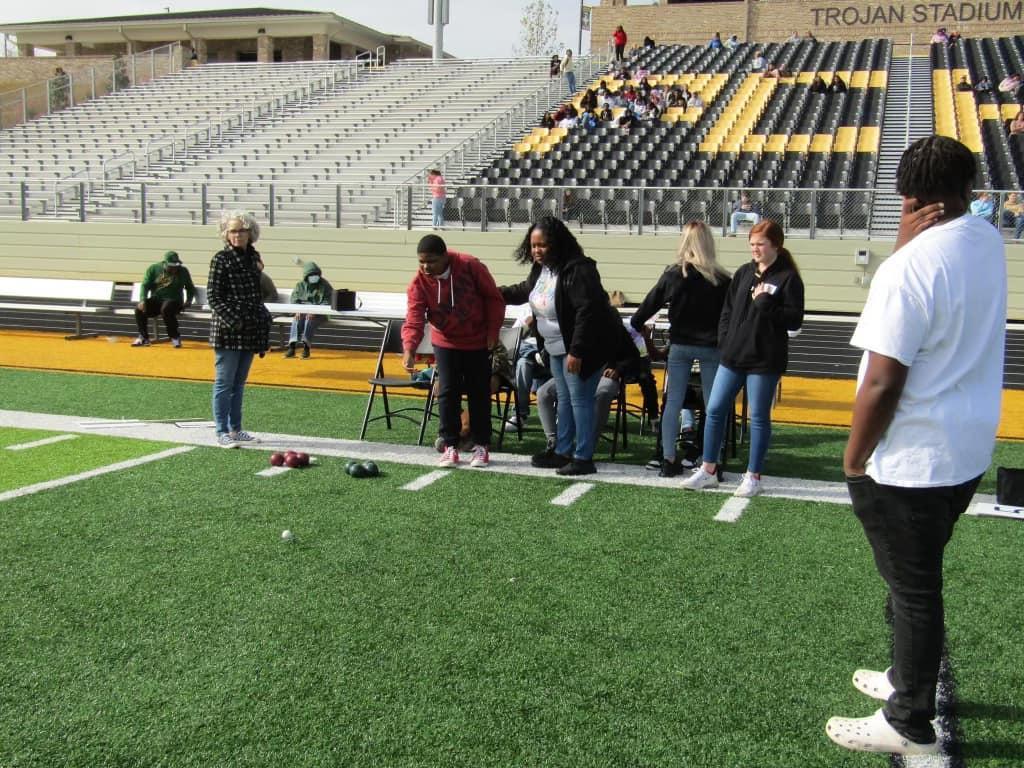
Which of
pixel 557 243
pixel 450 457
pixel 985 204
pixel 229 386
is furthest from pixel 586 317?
pixel 985 204

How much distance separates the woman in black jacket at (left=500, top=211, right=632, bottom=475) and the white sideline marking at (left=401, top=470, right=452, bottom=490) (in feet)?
2.71

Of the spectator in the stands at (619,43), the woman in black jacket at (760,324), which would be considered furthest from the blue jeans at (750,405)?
the spectator in the stands at (619,43)

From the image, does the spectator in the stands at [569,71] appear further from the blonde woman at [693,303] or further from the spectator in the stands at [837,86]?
the blonde woman at [693,303]

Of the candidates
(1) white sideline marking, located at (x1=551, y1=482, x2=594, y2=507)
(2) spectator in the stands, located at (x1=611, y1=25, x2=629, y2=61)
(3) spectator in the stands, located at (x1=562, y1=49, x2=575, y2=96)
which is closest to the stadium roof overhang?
(2) spectator in the stands, located at (x1=611, y1=25, x2=629, y2=61)

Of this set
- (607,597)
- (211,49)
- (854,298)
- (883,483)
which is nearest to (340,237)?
(854,298)

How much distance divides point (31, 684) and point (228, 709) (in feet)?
2.49

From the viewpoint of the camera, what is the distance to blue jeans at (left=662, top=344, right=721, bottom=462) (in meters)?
6.45

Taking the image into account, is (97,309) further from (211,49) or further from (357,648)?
(211,49)

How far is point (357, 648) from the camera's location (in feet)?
12.4

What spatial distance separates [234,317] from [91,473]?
4.85ft

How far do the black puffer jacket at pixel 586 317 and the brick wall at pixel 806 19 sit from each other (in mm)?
34325

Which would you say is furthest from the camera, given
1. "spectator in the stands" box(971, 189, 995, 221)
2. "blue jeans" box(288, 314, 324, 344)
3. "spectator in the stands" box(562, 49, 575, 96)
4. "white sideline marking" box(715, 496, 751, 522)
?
"spectator in the stands" box(562, 49, 575, 96)

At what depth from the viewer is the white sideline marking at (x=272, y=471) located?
21.4 feet

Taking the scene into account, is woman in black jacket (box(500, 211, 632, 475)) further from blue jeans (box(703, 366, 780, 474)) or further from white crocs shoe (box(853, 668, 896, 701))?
white crocs shoe (box(853, 668, 896, 701))
